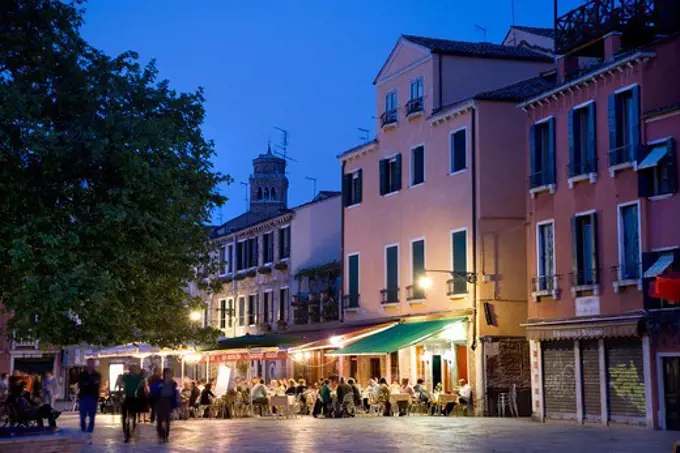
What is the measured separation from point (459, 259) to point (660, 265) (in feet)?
35.4

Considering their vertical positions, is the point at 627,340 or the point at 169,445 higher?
the point at 627,340

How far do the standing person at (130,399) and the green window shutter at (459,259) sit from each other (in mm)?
13615

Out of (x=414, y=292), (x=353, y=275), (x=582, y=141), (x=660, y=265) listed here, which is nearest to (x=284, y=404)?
(x=414, y=292)

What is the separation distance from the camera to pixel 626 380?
29.9 meters

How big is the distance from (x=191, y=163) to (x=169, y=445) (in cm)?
570

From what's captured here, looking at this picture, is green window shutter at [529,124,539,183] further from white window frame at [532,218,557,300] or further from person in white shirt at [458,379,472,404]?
person in white shirt at [458,379,472,404]

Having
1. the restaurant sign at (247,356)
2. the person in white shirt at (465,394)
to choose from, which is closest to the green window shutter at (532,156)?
the person in white shirt at (465,394)

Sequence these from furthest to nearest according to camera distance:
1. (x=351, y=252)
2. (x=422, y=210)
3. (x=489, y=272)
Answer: (x=351, y=252)
(x=422, y=210)
(x=489, y=272)

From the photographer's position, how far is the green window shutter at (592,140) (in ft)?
103

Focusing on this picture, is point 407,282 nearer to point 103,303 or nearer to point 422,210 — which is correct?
point 422,210

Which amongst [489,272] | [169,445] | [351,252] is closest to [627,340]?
[489,272]

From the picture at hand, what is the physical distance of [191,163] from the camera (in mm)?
24641

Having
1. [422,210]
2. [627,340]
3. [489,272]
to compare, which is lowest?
[627,340]

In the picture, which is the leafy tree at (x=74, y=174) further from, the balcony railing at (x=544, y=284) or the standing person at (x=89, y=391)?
the balcony railing at (x=544, y=284)
